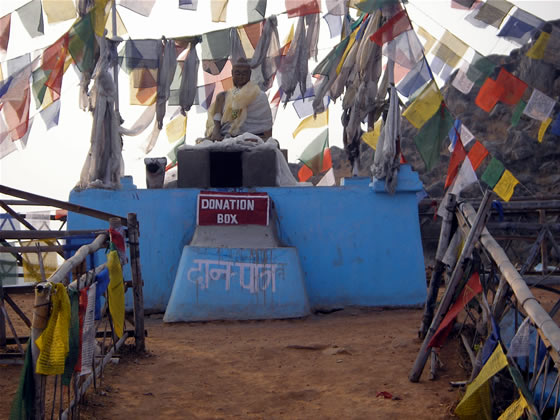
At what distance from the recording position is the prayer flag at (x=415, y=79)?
10.9 m

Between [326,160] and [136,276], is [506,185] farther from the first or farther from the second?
[326,160]

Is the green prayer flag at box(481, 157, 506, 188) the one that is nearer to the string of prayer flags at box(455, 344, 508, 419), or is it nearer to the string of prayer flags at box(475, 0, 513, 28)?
the string of prayer flags at box(475, 0, 513, 28)

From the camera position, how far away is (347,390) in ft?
19.5

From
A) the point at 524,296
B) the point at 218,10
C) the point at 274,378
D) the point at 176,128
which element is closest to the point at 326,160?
the point at 176,128

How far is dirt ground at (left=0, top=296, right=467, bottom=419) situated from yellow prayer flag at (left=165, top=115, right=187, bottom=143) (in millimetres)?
7695

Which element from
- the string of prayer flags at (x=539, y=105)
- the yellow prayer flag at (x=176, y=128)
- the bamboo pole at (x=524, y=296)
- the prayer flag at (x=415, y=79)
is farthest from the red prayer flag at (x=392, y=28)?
the yellow prayer flag at (x=176, y=128)

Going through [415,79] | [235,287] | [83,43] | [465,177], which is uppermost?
[83,43]

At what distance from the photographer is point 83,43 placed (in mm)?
11289

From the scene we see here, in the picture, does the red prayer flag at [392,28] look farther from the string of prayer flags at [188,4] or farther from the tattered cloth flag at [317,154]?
the tattered cloth flag at [317,154]

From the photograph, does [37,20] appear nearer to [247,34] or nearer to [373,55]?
[247,34]

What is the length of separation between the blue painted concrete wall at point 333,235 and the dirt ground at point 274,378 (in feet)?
6.18

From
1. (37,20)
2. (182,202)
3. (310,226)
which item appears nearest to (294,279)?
(310,226)

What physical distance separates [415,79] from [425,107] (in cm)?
73

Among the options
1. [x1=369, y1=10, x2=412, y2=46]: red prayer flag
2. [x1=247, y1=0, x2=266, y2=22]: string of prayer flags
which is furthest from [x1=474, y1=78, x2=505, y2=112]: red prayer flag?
[x1=247, y1=0, x2=266, y2=22]: string of prayer flags
